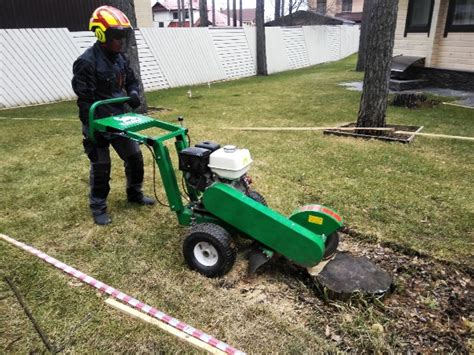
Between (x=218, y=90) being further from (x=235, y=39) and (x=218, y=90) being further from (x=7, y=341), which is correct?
(x=7, y=341)

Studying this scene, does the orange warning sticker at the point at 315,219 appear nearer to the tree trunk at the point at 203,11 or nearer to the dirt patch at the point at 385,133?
the dirt patch at the point at 385,133

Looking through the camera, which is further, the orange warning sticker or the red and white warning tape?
the orange warning sticker

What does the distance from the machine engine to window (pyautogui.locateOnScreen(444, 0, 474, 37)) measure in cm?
1052

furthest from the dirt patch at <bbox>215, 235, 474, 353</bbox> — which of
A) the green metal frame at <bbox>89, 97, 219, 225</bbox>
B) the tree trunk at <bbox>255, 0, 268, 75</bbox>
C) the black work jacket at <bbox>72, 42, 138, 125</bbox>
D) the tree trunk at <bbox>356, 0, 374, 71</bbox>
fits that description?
the tree trunk at <bbox>356, 0, 374, 71</bbox>

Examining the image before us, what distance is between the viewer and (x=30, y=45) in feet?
33.3

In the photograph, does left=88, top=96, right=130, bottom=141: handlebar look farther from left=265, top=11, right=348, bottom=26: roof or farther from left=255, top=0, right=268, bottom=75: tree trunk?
left=265, top=11, right=348, bottom=26: roof

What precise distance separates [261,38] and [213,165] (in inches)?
608

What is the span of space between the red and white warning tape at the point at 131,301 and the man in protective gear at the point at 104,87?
0.70 m

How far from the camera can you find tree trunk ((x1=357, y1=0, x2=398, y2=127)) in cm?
600

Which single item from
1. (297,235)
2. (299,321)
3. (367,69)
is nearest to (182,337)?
(299,321)

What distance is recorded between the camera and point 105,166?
3.60m

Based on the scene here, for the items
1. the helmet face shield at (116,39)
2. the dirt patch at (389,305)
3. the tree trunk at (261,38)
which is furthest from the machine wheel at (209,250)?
Result: the tree trunk at (261,38)

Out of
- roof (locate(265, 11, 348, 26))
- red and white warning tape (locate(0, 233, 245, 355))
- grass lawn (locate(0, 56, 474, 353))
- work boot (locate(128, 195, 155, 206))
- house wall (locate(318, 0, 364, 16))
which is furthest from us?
house wall (locate(318, 0, 364, 16))

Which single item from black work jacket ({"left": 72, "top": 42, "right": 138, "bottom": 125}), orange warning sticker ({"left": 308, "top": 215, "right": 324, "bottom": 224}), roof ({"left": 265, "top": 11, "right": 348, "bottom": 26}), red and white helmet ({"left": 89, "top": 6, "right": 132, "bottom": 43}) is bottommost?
orange warning sticker ({"left": 308, "top": 215, "right": 324, "bottom": 224})
